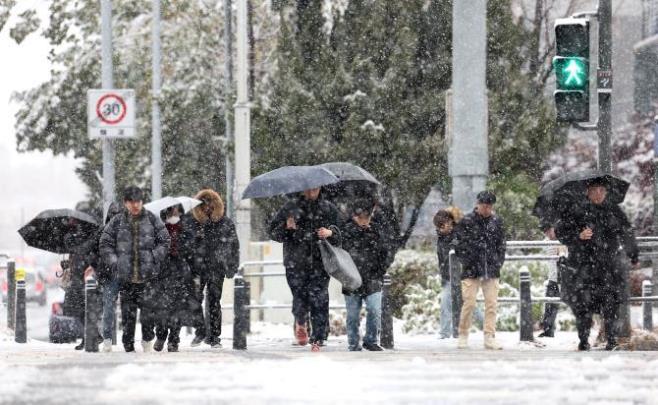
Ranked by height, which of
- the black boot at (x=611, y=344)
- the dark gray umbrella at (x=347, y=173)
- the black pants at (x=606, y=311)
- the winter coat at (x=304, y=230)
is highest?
the dark gray umbrella at (x=347, y=173)

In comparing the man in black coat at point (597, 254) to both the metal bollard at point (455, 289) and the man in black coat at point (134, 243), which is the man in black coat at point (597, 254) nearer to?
the metal bollard at point (455, 289)

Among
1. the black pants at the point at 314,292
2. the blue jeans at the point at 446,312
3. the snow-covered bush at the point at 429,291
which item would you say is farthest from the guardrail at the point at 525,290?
the black pants at the point at 314,292

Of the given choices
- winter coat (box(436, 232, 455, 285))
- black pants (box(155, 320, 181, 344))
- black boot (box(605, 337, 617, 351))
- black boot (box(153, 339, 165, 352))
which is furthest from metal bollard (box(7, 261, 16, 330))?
black boot (box(605, 337, 617, 351))

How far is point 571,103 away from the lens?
15242mm

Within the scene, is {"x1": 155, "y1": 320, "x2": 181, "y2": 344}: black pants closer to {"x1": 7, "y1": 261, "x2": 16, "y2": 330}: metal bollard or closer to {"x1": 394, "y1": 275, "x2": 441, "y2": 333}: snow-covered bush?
{"x1": 394, "y1": 275, "x2": 441, "y2": 333}: snow-covered bush

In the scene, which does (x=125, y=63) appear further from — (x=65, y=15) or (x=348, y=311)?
(x=348, y=311)

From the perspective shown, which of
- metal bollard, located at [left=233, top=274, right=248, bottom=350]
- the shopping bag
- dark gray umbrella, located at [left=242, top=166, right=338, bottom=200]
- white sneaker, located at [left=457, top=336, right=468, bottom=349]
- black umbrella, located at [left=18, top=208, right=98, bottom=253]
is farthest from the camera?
black umbrella, located at [left=18, top=208, right=98, bottom=253]

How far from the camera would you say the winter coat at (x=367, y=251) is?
15258 mm

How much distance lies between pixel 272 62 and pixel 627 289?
1930 cm

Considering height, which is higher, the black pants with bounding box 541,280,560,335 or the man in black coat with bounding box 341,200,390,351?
the man in black coat with bounding box 341,200,390,351

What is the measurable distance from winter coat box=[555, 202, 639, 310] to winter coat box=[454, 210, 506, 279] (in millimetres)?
803

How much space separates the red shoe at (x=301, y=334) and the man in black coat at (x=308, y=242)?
2.05 feet

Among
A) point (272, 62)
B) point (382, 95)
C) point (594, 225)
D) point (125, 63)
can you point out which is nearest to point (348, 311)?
point (594, 225)

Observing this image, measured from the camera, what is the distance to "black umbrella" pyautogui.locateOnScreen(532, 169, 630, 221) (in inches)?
592
